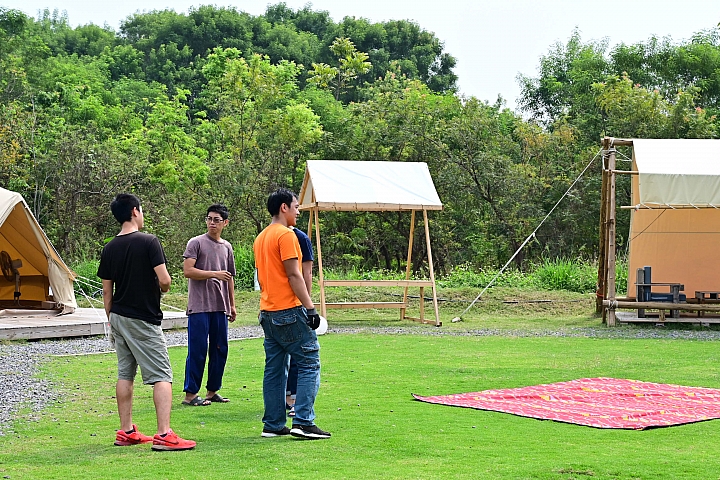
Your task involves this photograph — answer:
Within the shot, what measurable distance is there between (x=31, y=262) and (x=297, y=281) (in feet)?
34.3

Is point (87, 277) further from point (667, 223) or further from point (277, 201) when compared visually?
point (277, 201)

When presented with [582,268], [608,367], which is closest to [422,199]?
[608,367]

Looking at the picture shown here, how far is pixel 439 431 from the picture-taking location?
664 cm

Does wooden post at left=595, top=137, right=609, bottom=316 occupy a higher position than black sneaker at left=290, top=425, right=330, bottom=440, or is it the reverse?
wooden post at left=595, top=137, right=609, bottom=316

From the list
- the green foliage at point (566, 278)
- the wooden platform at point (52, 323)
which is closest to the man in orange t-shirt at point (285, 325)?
the wooden platform at point (52, 323)

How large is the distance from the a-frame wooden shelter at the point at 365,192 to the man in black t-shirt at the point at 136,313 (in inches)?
344

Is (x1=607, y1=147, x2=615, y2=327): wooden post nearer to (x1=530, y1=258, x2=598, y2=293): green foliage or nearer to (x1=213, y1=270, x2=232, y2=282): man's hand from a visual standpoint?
(x1=530, y1=258, x2=598, y2=293): green foliage

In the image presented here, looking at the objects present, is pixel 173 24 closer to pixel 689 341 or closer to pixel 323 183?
pixel 323 183

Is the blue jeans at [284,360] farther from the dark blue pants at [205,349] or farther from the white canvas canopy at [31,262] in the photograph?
the white canvas canopy at [31,262]

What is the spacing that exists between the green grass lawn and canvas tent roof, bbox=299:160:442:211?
4.83 meters

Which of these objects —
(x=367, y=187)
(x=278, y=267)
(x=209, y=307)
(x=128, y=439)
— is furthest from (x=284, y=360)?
(x=367, y=187)

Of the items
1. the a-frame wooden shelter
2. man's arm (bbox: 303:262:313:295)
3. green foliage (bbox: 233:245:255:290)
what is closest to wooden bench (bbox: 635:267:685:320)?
the a-frame wooden shelter

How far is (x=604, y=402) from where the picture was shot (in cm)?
791

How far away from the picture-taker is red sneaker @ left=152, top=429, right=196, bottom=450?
6000 mm
